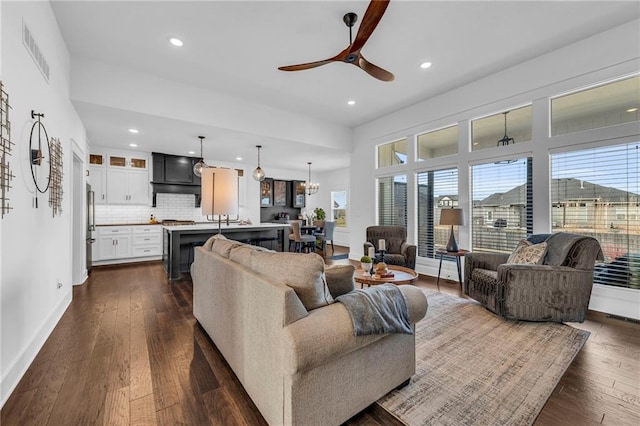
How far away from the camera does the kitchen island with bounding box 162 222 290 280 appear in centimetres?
465

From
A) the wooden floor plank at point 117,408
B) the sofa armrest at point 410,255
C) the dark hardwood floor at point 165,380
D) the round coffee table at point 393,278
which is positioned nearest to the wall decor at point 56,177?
the dark hardwood floor at point 165,380

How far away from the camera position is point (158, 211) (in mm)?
6828

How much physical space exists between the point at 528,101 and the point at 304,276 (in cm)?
Result: 414

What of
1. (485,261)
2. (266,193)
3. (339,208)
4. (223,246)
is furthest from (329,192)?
(223,246)

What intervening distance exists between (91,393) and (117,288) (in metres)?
2.82

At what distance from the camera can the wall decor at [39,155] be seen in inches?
87.7

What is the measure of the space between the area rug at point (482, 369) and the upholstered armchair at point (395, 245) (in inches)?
53.9

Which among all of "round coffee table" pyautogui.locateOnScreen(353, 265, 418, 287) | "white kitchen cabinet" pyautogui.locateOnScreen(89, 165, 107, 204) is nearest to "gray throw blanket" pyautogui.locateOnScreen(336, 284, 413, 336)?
"round coffee table" pyautogui.locateOnScreen(353, 265, 418, 287)

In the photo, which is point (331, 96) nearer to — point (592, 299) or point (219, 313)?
point (219, 313)

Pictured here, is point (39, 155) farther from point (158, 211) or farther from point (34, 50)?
point (158, 211)

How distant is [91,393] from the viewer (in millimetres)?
1749

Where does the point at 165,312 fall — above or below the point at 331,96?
below

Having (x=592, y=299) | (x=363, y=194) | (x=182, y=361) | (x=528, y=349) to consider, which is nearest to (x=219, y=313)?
(x=182, y=361)

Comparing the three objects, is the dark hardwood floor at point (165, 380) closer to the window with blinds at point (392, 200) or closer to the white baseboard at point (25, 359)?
the white baseboard at point (25, 359)
